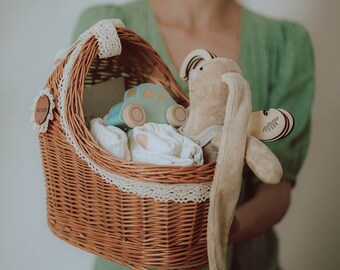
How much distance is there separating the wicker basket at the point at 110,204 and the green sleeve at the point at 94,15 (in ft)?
0.98

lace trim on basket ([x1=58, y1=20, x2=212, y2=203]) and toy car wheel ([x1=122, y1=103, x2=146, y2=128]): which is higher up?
toy car wheel ([x1=122, y1=103, x2=146, y2=128])

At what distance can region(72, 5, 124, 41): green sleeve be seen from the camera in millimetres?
1237

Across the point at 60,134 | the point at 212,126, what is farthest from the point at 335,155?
the point at 60,134

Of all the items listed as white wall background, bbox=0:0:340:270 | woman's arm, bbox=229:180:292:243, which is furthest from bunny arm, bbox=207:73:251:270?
white wall background, bbox=0:0:340:270

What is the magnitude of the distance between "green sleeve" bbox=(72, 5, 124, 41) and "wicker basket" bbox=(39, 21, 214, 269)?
0.98ft

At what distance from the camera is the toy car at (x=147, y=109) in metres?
0.90

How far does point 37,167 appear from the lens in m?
1.24

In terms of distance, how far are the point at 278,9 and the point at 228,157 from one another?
27.5 inches

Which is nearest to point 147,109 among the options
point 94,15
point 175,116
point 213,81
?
point 175,116

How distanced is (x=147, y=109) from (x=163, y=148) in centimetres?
17

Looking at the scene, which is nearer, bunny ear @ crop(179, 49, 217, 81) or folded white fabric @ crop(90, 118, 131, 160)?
folded white fabric @ crop(90, 118, 131, 160)

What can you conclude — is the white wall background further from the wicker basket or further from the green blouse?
the wicker basket

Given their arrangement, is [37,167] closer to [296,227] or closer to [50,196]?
[50,196]

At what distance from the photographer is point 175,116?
0.94 meters
